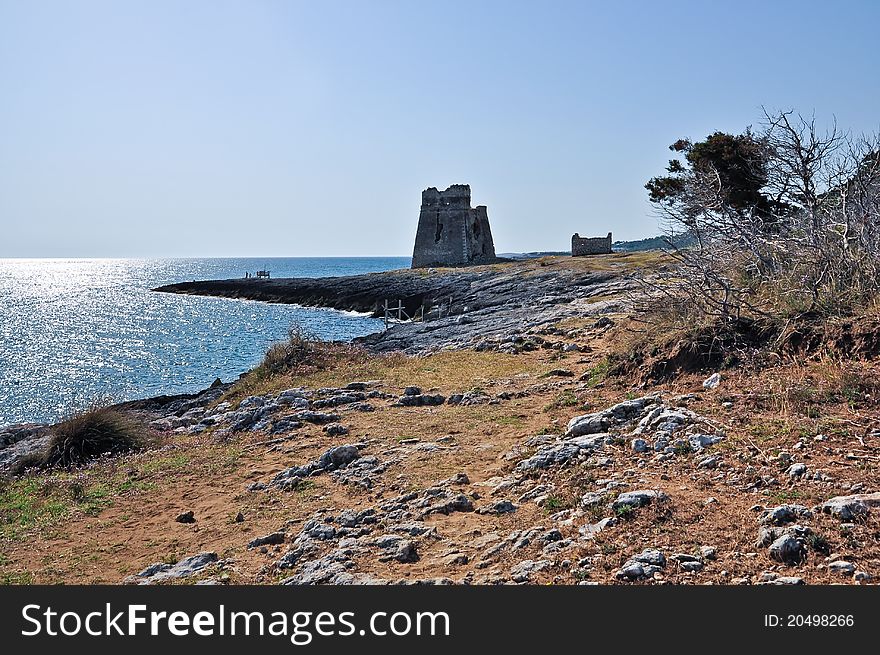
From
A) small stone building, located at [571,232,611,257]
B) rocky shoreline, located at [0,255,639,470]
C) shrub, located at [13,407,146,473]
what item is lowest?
shrub, located at [13,407,146,473]

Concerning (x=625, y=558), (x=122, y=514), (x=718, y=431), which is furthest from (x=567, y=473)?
(x=122, y=514)

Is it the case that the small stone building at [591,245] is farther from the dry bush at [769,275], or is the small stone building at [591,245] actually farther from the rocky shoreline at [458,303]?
the dry bush at [769,275]

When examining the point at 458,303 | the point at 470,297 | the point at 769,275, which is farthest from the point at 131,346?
the point at 769,275

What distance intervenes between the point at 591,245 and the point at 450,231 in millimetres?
18132

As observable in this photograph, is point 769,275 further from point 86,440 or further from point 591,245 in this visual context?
point 591,245

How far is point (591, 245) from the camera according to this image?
6575 cm

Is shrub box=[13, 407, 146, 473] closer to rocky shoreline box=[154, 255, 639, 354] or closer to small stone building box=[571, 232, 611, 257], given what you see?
rocky shoreline box=[154, 255, 639, 354]

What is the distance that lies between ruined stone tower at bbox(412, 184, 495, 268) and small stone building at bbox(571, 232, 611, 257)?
13.6 metres

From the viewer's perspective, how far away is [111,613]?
17.8 feet

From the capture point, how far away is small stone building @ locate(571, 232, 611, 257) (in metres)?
65.4

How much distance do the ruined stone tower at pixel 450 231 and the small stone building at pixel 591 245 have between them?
44.7 feet

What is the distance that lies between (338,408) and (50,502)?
5.80 m

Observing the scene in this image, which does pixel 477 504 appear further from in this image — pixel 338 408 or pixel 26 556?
pixel 338 408

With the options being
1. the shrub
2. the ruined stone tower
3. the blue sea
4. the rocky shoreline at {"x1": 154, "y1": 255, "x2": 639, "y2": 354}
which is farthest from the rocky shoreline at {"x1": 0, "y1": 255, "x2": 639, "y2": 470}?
the ruined stone tower
